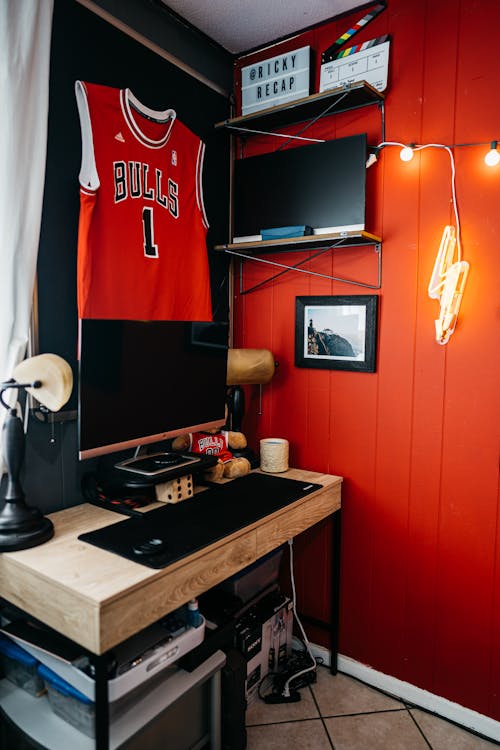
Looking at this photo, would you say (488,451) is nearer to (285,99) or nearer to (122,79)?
(285,99)

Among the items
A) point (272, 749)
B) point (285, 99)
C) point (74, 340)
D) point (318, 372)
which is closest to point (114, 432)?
point (74, 340)

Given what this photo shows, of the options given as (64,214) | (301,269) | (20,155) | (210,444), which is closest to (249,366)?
(210,444)

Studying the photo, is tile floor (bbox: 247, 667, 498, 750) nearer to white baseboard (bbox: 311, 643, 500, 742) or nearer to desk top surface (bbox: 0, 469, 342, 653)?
white baseboard (bbox: 311, 643, 500, 742)

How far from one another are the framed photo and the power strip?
31.2 inches

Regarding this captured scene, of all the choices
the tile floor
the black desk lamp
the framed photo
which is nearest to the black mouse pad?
the black desk lamp

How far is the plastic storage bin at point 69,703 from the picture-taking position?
1360mm

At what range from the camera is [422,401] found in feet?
6.81

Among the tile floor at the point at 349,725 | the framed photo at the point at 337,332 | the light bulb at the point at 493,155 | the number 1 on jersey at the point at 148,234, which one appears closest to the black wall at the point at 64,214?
the number 1 on jersey at the point at 148,234

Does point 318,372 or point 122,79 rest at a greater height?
point 122,79

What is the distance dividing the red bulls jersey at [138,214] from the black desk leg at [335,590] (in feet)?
3.45

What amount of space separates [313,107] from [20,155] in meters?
1.18

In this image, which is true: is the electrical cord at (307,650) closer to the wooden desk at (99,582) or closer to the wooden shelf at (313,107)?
the wooden desk at (99,582)

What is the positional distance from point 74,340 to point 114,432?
38 cm

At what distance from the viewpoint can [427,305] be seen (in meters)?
2.05
